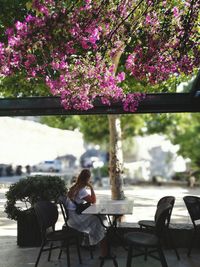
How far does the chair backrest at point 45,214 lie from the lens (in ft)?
16.0

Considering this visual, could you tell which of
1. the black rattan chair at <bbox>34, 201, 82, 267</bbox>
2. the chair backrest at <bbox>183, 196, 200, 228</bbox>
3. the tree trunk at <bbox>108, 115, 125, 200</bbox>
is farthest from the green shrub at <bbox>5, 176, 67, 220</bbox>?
the chair backrest at <bbox>183, 196, 200, 228</bbox>

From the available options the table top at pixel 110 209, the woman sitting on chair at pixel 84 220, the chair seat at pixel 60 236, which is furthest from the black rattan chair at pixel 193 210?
the chair seat at pixel 60 236

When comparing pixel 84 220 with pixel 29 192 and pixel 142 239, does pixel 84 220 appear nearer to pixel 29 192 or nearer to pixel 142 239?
pixel 142 239

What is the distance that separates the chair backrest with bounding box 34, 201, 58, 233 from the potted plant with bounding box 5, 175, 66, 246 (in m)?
0.90

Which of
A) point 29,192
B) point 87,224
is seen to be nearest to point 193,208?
point 87,224

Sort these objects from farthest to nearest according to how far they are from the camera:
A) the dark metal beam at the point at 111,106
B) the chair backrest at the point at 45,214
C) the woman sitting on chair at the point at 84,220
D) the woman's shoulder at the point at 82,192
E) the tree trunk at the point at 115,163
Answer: the tree trunk at the point at 115,163, the dark metal beam at the point at 111,106, the woman's shoulder at the point at 82,192, the woman sitting on chair at the point at 84,220, the chair backrest at the point at 45,214

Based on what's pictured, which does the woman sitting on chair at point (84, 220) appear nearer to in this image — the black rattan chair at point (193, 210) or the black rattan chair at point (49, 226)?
the black rattan chair at point (49, 226)

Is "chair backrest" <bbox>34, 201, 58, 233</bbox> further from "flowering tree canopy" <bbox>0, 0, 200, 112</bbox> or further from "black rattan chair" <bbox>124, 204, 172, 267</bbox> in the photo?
"flowering tree canopy" <bbox>0, 0, 200, 112</bbox>

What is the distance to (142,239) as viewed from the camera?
4633 millimetres

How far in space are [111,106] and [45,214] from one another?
1.98m

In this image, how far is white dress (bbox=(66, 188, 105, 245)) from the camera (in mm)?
5348

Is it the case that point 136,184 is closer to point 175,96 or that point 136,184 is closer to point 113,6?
point 175,96

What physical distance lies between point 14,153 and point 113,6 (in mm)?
3932

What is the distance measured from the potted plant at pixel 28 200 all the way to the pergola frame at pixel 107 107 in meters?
1.19
